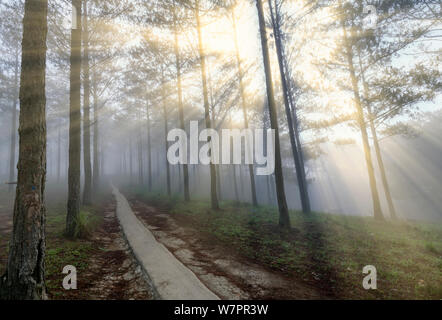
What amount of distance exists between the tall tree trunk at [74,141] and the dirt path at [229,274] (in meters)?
2.81

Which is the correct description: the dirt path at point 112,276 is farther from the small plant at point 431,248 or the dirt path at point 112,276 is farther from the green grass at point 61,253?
the small plant at point 431,248

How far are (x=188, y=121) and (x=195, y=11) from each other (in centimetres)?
1516

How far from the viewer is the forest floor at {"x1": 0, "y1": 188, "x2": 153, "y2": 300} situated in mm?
3338

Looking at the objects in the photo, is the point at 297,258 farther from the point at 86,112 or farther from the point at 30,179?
the point at 86,112

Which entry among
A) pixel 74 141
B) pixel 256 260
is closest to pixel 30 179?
pixel 256 260

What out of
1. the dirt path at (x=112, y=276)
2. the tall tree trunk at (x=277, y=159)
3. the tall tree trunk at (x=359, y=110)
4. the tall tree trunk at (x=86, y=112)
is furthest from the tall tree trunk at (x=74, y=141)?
the tall tree trunk at (x=359, y=110)

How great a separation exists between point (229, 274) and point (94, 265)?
2.97m

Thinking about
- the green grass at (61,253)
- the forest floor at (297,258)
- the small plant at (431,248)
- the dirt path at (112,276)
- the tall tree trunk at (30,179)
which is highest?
the tall tree trunk at (30,179)

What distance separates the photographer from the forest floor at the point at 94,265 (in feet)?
11.0

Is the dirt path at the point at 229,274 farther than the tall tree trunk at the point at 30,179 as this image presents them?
Yes

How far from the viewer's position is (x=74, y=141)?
308 inches

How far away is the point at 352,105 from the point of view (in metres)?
12.4
